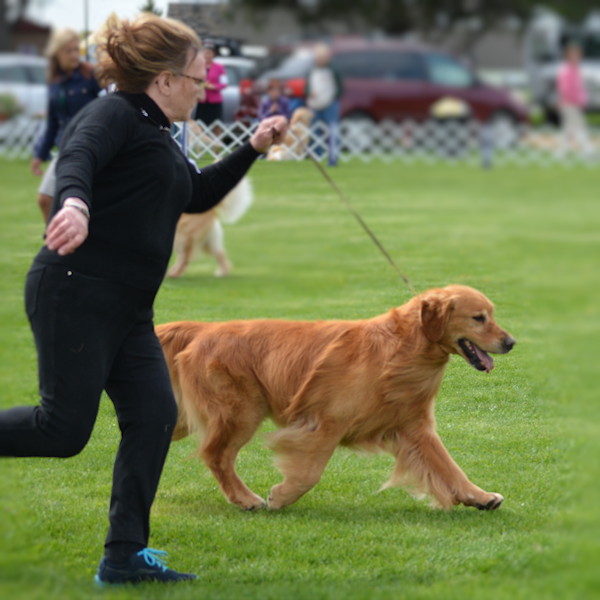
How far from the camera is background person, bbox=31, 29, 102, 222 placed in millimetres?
8789

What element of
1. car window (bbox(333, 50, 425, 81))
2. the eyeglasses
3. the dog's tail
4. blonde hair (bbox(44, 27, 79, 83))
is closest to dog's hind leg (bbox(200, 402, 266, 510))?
the eyeglasses

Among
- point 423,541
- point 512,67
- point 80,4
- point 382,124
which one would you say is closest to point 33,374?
point 423,541

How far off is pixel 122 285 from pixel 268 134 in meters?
1.01

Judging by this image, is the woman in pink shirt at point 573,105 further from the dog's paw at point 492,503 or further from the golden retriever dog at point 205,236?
the dog's paw at point 492,503

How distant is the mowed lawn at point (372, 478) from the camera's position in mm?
3291

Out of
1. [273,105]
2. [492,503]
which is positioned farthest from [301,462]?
[273,105]

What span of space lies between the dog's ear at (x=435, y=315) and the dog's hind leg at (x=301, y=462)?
2.10 ft

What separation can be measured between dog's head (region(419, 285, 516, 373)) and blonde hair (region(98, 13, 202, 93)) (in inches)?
60.4

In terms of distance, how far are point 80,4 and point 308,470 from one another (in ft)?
15.2

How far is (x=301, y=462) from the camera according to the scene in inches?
182

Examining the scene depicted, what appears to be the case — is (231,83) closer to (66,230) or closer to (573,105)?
(66,230)

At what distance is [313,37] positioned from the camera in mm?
25953

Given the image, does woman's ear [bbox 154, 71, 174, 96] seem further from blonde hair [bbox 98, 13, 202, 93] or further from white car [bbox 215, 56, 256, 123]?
white car [bbox 215, 56, 256, 123]

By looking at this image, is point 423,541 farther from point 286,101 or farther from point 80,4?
point 80,4
